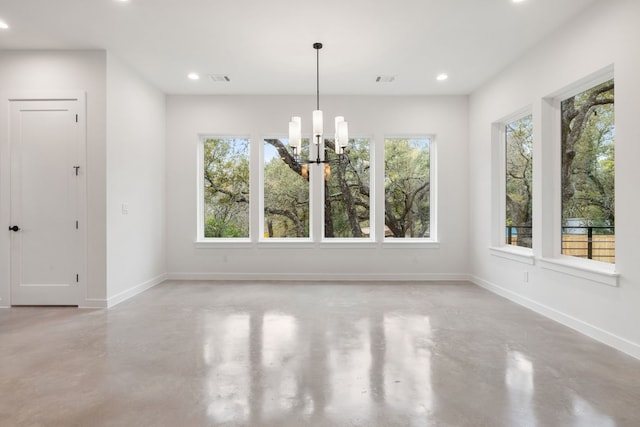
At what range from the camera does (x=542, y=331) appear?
133 inches

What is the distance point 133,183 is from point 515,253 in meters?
5.06

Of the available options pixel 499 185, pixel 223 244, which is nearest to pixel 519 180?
pixel 499 185

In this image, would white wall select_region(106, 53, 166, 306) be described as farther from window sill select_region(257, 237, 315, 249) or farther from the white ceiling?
window sill select_region(257, 237, 315, 249)

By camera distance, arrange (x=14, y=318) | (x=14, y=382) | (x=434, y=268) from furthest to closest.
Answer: (x=434, y=268)
(x=14, y=318)
(x=14, y=382)

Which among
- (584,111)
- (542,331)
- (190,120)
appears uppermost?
(190,120)

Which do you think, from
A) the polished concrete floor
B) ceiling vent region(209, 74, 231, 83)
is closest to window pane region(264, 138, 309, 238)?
ceiling vent region(209, 74, 231, 83)

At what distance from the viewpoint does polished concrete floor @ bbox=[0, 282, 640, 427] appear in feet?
6.52

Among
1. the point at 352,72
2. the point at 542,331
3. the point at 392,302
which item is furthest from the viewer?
the point at 352,72

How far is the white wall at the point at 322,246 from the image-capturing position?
5.78 metres

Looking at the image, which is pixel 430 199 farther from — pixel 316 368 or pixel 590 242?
pixel 316 368

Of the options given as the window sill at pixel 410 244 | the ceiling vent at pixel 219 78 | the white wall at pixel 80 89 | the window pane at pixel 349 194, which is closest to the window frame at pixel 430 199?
the window sill at pixel 410 244

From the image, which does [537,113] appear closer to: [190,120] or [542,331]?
[542,331]

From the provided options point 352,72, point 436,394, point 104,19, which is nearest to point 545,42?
point 352,72

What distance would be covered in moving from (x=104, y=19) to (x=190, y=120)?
7.66ft
